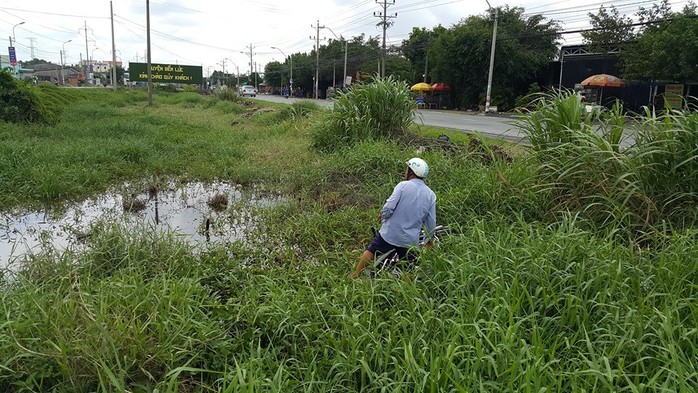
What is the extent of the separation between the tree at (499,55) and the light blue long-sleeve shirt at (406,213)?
29559mm

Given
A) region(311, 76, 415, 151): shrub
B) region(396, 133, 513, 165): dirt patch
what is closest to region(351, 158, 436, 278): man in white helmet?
region(396, 133, 513, 165): dirt patch

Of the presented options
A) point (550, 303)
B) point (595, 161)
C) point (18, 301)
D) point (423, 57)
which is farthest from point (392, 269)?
point (423, 57)

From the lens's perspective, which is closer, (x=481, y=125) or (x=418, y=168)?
(x=418, y=168)

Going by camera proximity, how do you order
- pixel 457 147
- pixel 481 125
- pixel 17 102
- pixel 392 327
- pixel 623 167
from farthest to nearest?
pixel 481 125 → pixel 17 102 → pixel 457 147 → pixel 623 167 → pixel 392 327

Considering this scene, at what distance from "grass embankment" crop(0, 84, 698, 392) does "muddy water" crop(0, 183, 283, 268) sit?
1084 millimetres

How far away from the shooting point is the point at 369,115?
10.3m

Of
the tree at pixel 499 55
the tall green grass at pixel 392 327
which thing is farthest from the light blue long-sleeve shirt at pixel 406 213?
the tree at pixel 499 55

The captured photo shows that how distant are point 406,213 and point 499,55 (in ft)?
103

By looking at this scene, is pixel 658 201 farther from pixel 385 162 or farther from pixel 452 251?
pixel 385 162

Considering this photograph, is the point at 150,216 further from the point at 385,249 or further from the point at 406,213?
the point at 406,213

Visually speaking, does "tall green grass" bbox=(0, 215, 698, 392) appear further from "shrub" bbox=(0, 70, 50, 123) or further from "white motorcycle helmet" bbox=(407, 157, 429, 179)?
"shrub" bbox=(0, 70, 50, 123)

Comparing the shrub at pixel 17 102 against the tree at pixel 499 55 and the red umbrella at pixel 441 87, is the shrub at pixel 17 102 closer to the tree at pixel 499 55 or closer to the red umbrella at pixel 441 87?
the tree at pixel 499 55

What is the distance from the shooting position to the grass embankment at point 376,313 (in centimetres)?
247

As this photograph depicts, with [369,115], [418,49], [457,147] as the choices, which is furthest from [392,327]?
[418,49]
